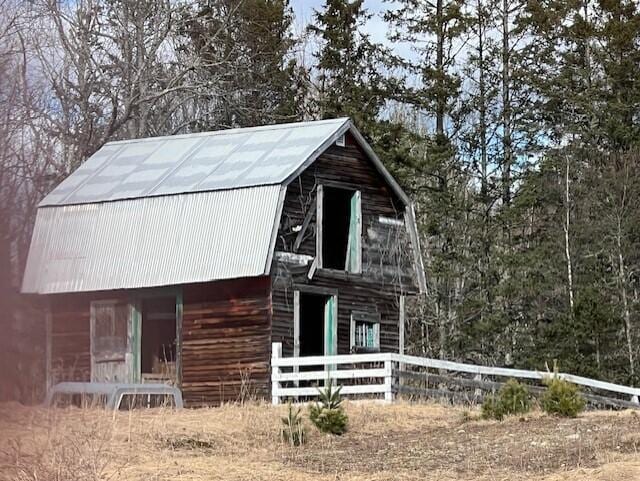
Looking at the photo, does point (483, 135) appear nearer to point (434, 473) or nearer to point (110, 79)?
point (110, 79)

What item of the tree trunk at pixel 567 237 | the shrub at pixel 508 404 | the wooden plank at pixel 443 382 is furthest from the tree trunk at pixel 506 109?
the shrub at pixel 508 404

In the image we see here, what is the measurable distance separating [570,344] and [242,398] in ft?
48.4

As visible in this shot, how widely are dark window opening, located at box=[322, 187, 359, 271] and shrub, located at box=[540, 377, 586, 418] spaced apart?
8203 millimetres

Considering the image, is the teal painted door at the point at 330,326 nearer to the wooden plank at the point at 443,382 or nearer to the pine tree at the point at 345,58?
the wooden plank at the point at 443,382

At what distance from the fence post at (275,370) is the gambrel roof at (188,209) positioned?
4.59ft

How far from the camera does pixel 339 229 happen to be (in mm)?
24641

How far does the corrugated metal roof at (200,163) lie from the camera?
2164 cm

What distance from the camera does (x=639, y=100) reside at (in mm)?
37000

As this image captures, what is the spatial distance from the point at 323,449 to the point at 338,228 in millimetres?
12066

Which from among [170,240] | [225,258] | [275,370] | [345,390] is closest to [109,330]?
[170,240]

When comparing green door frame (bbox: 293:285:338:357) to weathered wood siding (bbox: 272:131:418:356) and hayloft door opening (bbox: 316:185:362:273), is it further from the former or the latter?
hayloft door opening (bbox: 316:185:362:273)

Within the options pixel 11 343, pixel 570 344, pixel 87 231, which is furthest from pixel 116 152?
pixel 11 343

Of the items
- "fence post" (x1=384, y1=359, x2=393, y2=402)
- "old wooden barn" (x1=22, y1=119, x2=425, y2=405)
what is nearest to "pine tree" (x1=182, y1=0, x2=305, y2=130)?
"old wooden barn" (x1=22, y1=119, x2=425, y2=405)

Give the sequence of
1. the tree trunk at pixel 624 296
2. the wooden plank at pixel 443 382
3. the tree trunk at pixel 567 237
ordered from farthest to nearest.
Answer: the tree trunk at pixel 567 237 < the tree trunk at pixel 624 296 < the wooden plank at pixel 443 382
